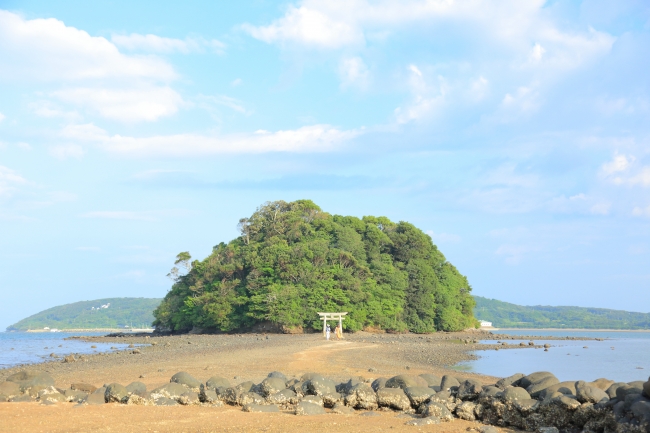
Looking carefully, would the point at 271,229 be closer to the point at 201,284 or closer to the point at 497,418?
the point at 201,284

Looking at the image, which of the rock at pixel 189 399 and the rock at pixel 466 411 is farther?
the rock at pixel 189 399

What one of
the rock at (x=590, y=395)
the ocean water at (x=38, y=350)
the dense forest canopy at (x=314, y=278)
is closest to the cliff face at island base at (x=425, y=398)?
the rock at (x=590, y=395)

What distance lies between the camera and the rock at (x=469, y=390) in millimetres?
12547

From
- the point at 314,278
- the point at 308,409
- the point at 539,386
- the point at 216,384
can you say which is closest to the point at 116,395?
the point at 216,384

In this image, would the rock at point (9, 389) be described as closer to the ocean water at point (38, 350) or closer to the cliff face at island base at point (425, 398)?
the cliff face at island base at point (425, 398)

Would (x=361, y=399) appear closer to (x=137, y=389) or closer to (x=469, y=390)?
(x=469, y=390)

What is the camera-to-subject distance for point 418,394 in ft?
42.0

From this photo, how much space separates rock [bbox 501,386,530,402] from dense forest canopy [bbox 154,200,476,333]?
141 ft

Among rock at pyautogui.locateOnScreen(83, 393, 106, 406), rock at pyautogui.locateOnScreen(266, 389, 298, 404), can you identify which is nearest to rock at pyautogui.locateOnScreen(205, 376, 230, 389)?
rock at pyautogui.locateOnScreen(266, 389, 298, 404)

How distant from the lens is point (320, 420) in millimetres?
11484

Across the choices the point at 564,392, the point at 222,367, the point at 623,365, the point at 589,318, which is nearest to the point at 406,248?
the point at 623,365

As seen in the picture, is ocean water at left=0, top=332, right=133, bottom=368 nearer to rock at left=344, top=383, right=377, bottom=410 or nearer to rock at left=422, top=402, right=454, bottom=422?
rock at left=344, top=383, right=377, bottom=410

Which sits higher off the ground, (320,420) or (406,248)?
(406,248)

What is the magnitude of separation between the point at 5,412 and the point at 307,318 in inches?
1719
